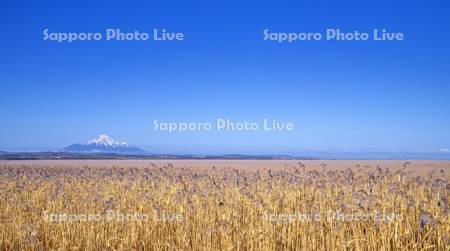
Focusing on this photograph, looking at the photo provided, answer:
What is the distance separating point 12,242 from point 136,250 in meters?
2.08

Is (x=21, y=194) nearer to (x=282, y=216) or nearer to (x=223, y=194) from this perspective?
(x=223, y=194)

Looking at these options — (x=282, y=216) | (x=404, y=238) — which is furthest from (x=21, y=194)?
(x=404, y=238)

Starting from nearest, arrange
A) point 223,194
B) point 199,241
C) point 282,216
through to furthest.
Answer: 1. point 199,241
2. point 282,216
3. point 223,194

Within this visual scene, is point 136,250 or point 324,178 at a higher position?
point 324,178

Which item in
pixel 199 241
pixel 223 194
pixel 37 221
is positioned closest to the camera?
pixel 199 241

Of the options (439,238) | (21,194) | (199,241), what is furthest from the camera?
(21,194)

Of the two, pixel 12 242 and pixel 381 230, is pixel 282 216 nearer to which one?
pixel 381 230

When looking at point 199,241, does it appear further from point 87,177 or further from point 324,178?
point 87,177

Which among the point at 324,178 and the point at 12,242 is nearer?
the point at 12,242

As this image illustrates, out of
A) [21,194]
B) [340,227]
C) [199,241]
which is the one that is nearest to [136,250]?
[199,241]

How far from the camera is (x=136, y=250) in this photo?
23.2ft

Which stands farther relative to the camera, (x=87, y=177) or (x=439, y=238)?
(x=87, y=177)

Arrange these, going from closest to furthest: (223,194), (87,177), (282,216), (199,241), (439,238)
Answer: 1. (439,238)
2. (199,241)
3. (282,216)
4. (223,194)
5. (87,177)

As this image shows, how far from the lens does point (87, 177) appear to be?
54.3ft
